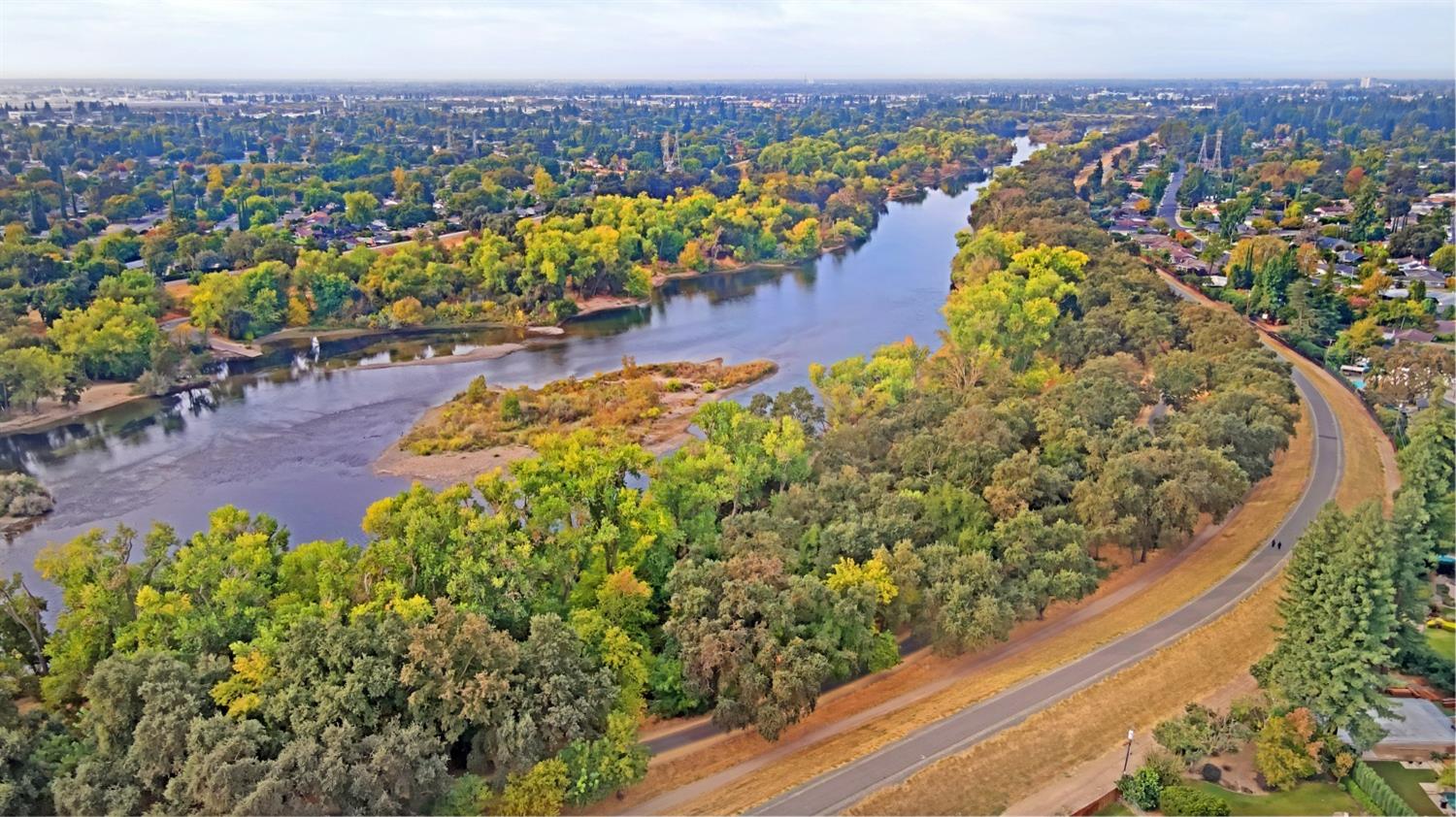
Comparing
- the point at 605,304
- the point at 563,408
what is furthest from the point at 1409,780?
the point at 605,304

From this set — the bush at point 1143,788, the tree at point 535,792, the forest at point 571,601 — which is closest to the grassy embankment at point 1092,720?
the bush at point 1143,788

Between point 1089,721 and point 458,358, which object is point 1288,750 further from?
point 458,358

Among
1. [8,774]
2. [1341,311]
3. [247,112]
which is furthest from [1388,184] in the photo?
[247,112]

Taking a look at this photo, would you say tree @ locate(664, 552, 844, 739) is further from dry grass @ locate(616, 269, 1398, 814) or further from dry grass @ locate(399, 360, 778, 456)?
dry grass @ locate(399, 360, 778, 456)

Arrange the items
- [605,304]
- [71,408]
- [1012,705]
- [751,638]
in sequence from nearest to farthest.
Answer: [751,638] < [1012,705] < [71,408] < [605,304]

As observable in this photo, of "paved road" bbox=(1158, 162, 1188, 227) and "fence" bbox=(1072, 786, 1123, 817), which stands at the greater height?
"paved road" bbox=(1158, 162, 1188, 227)

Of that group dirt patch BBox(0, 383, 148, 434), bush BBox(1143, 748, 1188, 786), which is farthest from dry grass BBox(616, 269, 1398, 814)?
dirt patch BBox(0, 383, 148, 434)

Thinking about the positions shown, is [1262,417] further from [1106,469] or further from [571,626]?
[571,626]

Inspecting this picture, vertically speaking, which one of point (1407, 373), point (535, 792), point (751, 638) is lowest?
point (535, 792)
